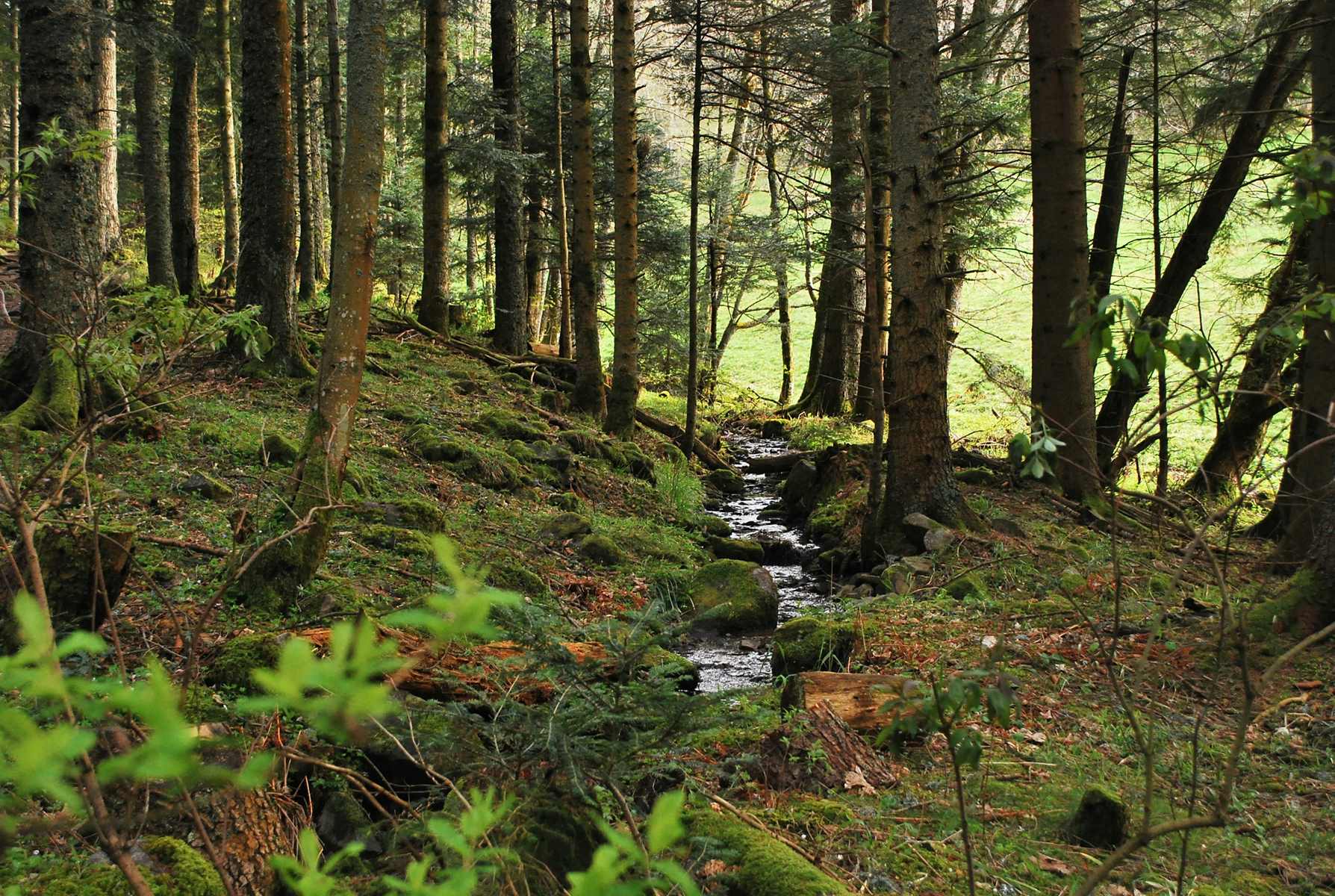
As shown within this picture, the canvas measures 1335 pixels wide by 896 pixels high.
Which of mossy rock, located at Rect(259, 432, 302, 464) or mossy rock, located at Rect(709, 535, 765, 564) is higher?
mossy rock, located at Rect(259, 432, 302, 464)

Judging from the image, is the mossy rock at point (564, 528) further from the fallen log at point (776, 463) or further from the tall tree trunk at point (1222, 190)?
the fallen log at point (776, 463)

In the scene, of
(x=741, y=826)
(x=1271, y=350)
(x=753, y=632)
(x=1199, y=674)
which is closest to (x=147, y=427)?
(x=753, y=632)

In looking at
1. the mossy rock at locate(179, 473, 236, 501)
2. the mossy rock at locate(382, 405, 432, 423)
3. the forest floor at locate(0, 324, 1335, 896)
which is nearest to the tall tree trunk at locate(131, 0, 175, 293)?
the mossy rock at locate(382, 405, 432, 423)

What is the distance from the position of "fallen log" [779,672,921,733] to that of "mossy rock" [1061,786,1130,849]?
92cm

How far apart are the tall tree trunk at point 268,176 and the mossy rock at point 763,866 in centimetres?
879

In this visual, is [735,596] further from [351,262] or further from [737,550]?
[351,262]

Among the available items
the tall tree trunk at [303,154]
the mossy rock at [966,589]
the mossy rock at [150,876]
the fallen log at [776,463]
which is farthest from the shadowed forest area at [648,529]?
the tall tree trunk at [303,154]

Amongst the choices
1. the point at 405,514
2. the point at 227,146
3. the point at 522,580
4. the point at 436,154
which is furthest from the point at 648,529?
the point at 227,146

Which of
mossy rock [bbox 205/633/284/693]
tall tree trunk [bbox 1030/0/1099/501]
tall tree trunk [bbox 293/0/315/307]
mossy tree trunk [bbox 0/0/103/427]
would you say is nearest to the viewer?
mossy rock [bbox 205/633/284/693]

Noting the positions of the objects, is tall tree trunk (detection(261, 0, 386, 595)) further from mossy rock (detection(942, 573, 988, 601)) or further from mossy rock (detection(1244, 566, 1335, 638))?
mossy rock (detection(1244, 566, 1335, 638))

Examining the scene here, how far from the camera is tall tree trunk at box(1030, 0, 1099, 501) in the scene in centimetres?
874

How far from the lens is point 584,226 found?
12.4 metres

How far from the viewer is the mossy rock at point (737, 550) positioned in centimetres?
909

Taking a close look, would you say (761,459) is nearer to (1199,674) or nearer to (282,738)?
(1199,674)
